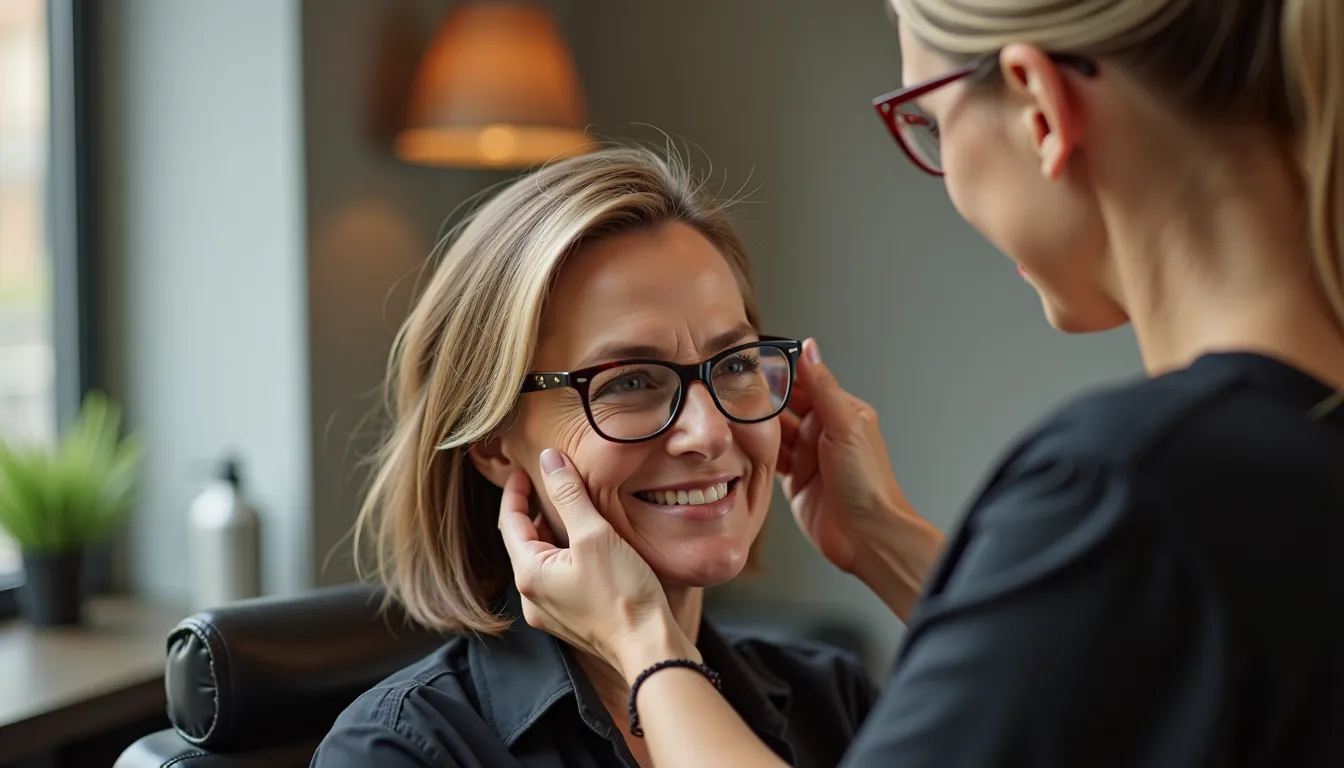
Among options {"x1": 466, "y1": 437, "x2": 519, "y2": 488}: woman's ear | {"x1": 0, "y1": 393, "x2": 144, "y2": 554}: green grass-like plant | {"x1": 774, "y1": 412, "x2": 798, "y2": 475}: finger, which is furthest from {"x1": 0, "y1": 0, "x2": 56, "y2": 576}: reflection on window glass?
{"x1": 774, "y1": 412, "x2": 798, "y2": 475}: finger

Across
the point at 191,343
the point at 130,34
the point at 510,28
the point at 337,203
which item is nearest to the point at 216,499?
the point at 191,343

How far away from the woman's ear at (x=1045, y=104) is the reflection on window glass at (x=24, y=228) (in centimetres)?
245

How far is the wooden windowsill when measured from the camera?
1903 mm

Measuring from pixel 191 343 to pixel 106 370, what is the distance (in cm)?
24

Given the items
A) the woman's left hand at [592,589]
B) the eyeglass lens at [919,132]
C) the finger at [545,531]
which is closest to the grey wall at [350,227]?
the finger at [545,531]

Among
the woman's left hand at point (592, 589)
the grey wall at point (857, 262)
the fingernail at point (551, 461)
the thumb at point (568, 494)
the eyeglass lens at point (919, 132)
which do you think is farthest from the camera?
the grey wall at point (857, 262)

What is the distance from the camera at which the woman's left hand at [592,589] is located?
108 cm

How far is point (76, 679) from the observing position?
2.09 metres

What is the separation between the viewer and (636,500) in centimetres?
145

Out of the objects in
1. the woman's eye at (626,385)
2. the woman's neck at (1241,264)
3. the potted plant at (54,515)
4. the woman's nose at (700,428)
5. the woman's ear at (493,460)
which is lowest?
the potted plant at (54,515)

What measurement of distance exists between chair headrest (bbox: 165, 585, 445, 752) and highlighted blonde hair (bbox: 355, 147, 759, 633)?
8 centimetres

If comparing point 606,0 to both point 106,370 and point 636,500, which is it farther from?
point 636,500

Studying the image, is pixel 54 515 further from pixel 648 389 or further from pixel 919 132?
pixel 919 132

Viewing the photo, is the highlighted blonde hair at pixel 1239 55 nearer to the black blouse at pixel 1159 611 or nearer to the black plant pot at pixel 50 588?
the black blouse at pixel 1159 611
